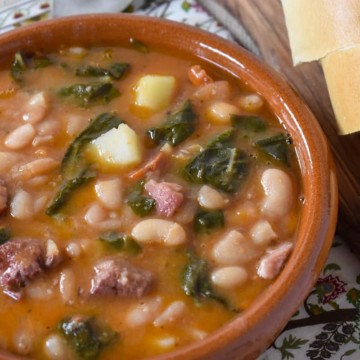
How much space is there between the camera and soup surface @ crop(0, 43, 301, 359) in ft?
6.94

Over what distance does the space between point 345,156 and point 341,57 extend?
1.40ft

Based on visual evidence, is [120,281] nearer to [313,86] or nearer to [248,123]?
[248,123]

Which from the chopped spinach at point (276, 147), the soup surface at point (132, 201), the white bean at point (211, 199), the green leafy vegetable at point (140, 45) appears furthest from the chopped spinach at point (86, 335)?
the green leafy vegetable at point (140, 45)

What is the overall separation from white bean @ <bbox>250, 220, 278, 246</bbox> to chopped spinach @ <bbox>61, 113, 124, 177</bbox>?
2.19 feet

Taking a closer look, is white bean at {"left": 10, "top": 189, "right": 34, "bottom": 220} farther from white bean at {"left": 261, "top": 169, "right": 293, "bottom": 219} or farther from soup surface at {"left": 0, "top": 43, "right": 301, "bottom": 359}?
white bean at {"left": 261, "top": 169, "right": 293, "bottom": 219}

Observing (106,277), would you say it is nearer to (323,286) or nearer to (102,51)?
(323,286)

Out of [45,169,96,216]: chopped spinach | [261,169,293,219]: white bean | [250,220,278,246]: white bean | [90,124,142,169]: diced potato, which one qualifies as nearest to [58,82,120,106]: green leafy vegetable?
[90,124,142,169]: diced potato

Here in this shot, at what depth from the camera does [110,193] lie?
2.37 m

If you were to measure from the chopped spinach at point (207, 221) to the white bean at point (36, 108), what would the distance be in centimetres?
74

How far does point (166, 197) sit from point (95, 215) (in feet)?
0.81

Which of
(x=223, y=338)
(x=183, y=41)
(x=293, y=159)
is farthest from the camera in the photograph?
(x=183, y=41)

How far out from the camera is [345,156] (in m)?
2.87

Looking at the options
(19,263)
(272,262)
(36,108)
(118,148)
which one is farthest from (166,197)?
(36,108)

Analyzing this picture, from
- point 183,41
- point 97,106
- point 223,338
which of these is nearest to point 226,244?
point 223,338
